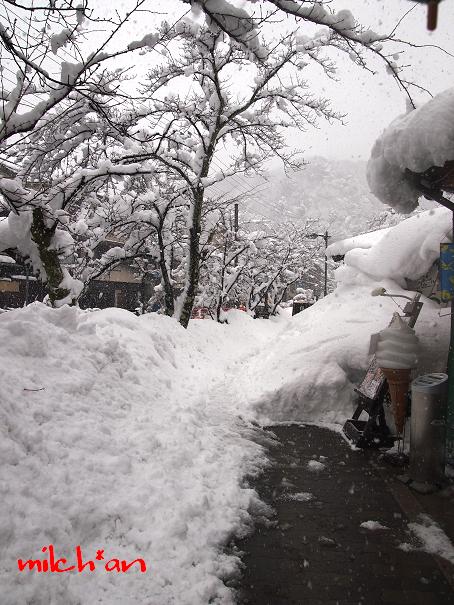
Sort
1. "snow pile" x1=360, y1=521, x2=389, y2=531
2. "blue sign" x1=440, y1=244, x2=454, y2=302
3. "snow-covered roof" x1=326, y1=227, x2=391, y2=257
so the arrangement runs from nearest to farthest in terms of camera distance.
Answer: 1. "snow pile" x1=360, y1=521, x2=389, y2=531
2. "blue sign" x1=440, y1=244, x2=454, y2=302
3. "snow-covered roof" x1=326, y1=227, x2=391, y2=257

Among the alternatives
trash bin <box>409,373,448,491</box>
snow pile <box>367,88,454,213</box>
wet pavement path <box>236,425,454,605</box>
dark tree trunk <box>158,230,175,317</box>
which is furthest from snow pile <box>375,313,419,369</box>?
dark tree trunk <box>158,230,175,317</box>

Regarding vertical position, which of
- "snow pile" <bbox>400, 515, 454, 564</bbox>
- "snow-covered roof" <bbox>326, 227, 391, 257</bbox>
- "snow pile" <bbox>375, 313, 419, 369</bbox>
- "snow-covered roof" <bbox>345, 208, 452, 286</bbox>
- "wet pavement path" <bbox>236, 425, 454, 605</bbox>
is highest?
"snow-covered roof" <bbox>326, 227, 391, 257</bbox>

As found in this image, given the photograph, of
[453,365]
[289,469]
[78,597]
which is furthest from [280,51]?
[78,597]

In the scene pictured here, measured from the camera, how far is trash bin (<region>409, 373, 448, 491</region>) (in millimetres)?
4324

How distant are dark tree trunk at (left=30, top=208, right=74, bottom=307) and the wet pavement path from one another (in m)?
5.74

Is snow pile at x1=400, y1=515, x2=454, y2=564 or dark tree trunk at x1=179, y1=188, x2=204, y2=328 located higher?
dark tree trunk at x1=179, y1=188, x2=204, y2=328

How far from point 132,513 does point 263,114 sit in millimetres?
13147

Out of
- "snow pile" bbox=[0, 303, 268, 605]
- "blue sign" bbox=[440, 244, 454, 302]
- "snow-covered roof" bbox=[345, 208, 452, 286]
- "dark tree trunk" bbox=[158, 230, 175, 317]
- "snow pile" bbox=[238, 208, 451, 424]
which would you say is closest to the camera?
"snow pile" bbox=[0, 303, 268, 605]

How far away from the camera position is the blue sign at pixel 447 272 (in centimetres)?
457

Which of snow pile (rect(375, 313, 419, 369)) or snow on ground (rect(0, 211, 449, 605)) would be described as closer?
snow on ground (rect(0, 211, 449, 605))

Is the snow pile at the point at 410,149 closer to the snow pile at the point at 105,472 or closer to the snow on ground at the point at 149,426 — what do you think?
the snow on ground at the point at 149,426

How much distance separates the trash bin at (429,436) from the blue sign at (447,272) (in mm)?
1048

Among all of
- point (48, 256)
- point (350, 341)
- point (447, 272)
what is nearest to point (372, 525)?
point (447, 272)

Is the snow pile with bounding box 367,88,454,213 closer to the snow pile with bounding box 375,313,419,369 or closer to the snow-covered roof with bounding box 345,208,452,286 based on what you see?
the snow pile with bounding box 375,313,419,369
